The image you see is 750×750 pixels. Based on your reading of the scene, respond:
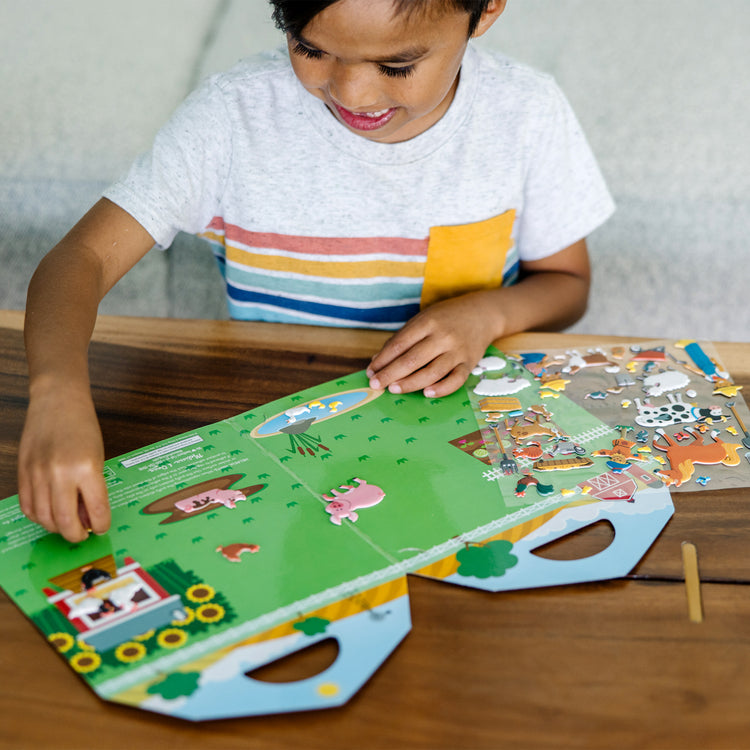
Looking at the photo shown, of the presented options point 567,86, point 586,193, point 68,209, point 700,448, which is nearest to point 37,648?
point 700,448

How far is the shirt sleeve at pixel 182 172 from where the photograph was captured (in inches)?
29.7

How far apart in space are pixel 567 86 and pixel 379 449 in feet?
2.60

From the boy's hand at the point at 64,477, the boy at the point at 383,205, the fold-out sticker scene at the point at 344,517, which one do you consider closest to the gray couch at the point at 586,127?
the boy at the point at 383,205

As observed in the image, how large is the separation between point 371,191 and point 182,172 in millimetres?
194

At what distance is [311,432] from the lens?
610 mm

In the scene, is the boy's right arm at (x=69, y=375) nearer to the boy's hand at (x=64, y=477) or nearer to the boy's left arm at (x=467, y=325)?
the boy's hand at (x=64, y=477)

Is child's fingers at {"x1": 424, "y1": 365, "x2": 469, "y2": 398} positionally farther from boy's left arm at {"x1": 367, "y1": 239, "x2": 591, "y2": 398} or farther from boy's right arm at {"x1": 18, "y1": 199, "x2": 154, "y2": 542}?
boy's right arm at {"x1": 18, "y1": 199, "x2": 154, "y2": 542}

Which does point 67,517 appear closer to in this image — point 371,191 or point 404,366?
point 404,366

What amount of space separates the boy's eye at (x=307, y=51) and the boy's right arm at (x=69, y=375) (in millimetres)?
224

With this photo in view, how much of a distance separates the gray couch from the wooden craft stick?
0.74 meters

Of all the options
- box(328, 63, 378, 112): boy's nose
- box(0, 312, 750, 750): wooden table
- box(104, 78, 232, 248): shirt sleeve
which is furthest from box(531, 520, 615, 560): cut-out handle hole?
box(104, 78, 232, 248): shirt sleeve

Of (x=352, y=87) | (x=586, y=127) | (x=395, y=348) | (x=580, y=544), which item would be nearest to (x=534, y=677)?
(x=580, y=544)

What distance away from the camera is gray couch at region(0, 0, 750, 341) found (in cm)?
113

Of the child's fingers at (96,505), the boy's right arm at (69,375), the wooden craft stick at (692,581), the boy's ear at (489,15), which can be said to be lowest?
the wooden craft stick at (692,581)
